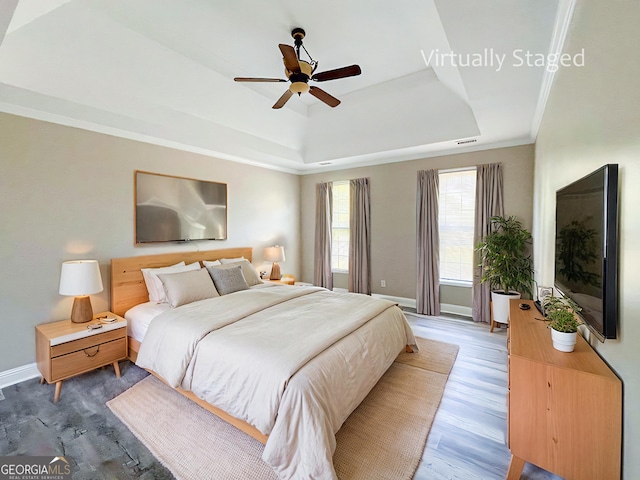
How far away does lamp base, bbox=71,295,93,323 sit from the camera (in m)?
2.73

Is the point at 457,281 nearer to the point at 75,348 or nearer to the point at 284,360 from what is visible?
the point at 284,360

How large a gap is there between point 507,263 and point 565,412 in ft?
8.67

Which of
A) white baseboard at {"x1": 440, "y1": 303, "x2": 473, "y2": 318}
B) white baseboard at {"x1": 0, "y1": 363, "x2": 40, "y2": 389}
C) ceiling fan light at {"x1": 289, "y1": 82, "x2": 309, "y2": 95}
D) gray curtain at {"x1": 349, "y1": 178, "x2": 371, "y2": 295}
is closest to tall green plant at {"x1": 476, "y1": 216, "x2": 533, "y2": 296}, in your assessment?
white baseboard at {"x1": 440, "y1": 303, "x2": 473, "y2": 318}

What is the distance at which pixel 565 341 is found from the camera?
59.6 inches

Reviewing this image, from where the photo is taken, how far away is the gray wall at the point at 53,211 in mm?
2580

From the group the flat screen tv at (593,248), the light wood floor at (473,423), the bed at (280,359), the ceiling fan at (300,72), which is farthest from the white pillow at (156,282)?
the flat screen tv at (593,248)

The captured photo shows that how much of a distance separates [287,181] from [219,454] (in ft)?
15.1

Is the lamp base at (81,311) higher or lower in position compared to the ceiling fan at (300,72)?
lower

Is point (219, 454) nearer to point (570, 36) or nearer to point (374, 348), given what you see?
Result: point (374, 348)

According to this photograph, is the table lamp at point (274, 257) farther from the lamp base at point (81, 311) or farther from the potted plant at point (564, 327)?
the potted plant at point (564, 327)

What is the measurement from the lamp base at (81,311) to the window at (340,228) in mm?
3856

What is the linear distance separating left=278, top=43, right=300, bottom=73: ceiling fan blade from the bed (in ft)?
6.86

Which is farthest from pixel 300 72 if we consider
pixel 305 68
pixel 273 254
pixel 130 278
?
pixel 273 254

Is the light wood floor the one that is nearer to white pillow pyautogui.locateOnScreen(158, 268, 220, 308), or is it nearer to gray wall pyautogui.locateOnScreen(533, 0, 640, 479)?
gray wall pyautogui.locateOnScreen(533, 0, 640, 479)
